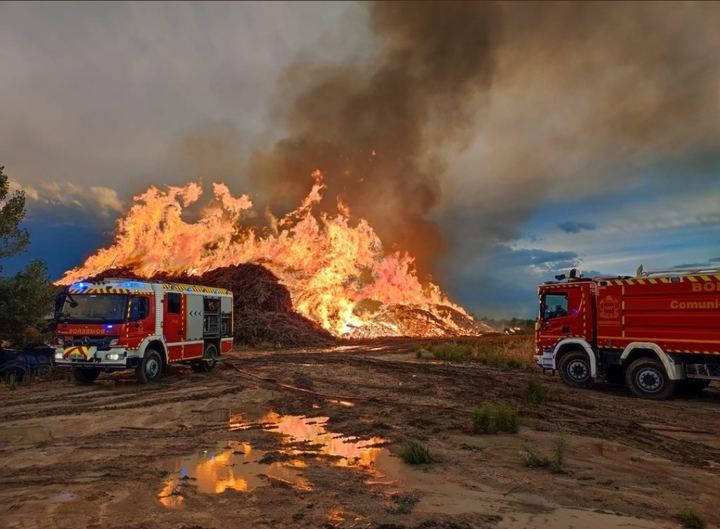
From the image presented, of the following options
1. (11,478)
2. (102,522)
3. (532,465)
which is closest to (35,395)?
(11,478)

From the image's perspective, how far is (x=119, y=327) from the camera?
1395 cm

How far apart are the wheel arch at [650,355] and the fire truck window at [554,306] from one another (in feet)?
7.45

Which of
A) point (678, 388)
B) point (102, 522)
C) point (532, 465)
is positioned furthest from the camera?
point (678, 388)

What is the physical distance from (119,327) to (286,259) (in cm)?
2557

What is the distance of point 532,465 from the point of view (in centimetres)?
696

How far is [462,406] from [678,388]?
7.50 m

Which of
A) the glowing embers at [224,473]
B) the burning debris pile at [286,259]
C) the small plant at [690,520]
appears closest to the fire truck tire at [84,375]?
the glowing embers at [224,473]

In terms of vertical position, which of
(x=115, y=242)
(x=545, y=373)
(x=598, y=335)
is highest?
(x=115, y=242)

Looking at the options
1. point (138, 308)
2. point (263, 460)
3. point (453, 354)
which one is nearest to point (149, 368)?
point (138, 308)

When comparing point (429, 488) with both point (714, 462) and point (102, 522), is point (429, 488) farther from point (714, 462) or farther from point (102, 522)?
point (714, 462)

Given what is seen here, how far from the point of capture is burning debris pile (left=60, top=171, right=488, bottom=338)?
1485 inches

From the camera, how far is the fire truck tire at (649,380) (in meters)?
13.2

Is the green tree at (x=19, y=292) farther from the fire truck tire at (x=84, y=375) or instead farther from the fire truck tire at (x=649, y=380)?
the fire truck tire at (x=649, y=380)

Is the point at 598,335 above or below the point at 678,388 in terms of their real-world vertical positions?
above
